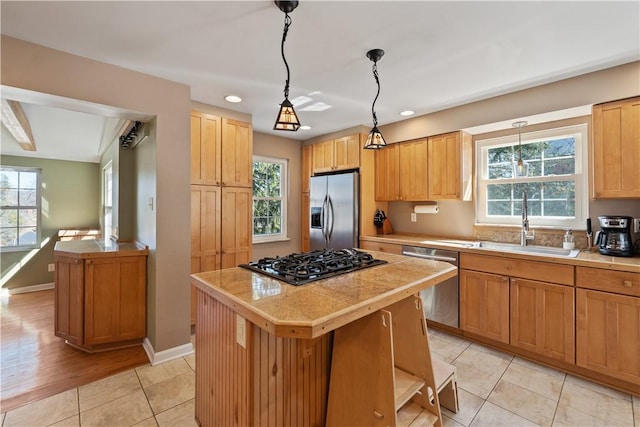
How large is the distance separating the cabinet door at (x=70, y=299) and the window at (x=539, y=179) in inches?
166

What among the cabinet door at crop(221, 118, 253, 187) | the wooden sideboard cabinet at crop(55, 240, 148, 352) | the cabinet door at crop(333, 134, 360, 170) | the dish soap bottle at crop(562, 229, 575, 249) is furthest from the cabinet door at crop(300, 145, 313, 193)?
the dish soap bottle at crop(562, 229, 575, 249)

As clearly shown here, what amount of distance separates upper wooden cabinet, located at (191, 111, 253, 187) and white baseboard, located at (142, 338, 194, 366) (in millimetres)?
1614

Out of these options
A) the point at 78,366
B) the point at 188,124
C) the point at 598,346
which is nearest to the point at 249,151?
the point at 188,124

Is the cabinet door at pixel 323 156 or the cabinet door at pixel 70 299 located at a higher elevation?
the cabinet door at pixel 323 156

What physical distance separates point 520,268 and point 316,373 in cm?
207

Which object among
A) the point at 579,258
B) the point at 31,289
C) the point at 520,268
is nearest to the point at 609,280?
the point at 579,258

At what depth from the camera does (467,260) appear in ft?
9.23

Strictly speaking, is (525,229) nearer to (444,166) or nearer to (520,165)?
(520,165)

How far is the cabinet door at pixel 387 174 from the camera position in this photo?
12.5 feet

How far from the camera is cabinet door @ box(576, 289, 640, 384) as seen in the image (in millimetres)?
2000

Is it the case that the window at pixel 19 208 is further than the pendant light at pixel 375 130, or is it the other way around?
the window at pixel 19 208

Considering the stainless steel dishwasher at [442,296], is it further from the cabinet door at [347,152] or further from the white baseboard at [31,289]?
the white baseboard at [31,289]

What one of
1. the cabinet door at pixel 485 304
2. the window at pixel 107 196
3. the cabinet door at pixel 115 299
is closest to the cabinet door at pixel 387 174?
the cabinet door at pixel 485 304

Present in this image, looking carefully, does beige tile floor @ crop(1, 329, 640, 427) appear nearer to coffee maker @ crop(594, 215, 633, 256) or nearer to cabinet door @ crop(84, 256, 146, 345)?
cabinet door @ crop(84, 256, 146, 345)
